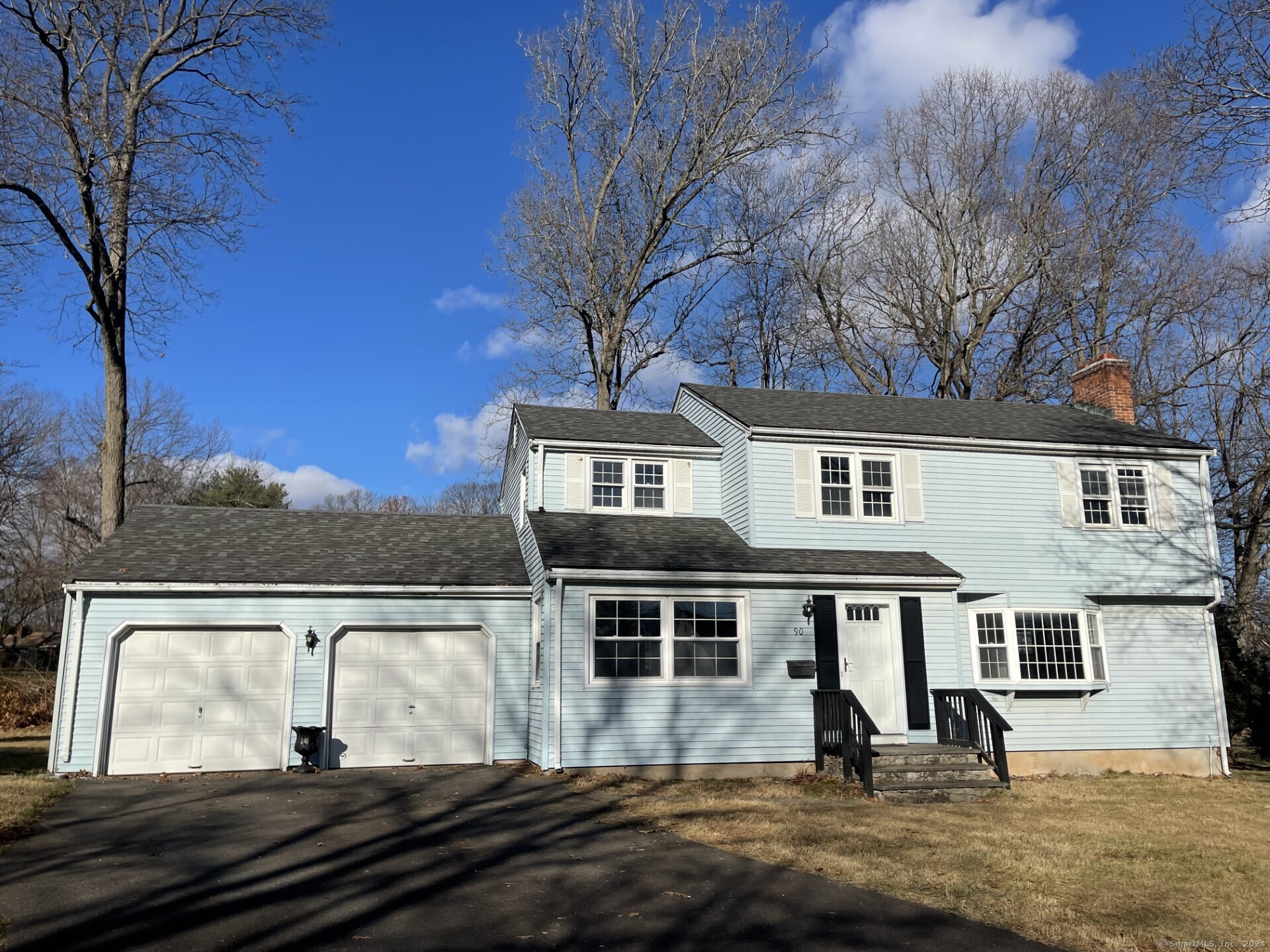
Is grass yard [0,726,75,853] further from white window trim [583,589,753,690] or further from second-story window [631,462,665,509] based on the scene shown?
second-story window [631,462,665,509]

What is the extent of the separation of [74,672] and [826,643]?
38.5ft

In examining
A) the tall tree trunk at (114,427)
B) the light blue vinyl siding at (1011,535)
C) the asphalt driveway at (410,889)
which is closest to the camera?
the asphalt driveway at (410,889)

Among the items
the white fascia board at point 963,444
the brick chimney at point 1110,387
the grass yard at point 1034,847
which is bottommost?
the grass yard at point 1034,847

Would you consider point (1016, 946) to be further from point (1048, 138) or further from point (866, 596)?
point (1048, 138)

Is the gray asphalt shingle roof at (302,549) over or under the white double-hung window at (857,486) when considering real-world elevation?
under

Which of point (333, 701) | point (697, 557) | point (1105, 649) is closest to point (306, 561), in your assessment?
point (333, 701)

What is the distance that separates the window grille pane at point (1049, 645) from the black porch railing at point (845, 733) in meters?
4.61

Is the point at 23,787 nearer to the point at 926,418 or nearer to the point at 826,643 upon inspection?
the point at 826,643

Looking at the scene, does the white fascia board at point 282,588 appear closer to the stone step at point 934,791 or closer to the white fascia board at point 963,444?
the white fascia board at point 963,444

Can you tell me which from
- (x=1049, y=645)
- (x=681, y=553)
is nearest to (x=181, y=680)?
(x=681, y=553)

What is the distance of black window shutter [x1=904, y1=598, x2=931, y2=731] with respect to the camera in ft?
50.9

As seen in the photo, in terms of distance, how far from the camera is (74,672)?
46.7 ft

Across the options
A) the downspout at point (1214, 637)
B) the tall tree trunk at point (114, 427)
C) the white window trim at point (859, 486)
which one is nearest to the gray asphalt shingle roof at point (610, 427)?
the white window trim at point (859, 486)

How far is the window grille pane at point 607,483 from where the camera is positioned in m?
18.0
